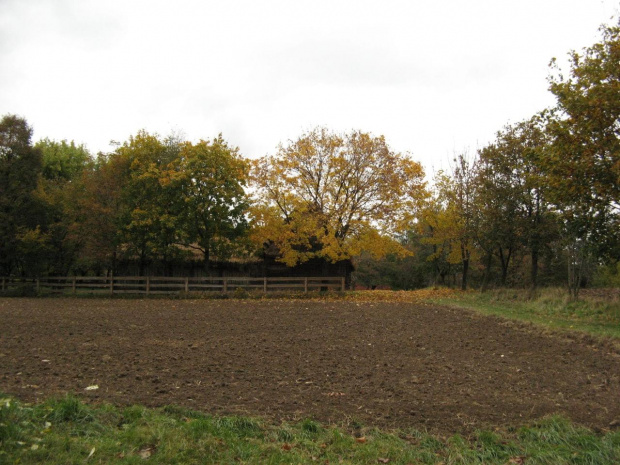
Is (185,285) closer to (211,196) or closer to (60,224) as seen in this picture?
(211,196)

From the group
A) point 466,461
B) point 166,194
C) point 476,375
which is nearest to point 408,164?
point 166,194

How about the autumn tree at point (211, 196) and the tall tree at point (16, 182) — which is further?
the tall tree at point (16, 182)

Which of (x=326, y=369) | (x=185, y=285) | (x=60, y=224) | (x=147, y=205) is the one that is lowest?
(x=326, y=369)

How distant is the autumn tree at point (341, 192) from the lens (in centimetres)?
2642

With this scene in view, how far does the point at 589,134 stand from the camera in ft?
43.4

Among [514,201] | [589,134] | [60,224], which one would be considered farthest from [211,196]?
[589,134]

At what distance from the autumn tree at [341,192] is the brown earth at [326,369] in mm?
12097

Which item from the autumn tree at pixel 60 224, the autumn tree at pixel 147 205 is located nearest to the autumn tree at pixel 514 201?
the autumn tree at pixel 147 205

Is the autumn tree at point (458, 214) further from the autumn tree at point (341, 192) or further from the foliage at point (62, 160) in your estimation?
the foliage at point (62, 160)

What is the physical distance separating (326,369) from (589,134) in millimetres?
10830

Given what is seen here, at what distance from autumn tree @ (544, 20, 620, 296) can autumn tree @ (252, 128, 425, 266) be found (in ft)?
40.3

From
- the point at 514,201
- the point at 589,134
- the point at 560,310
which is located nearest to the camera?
the point at 589,134

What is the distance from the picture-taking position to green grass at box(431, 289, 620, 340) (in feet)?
43.7

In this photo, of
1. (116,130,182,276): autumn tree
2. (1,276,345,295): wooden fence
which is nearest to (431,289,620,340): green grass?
(1,276,345,295): wooden fence
